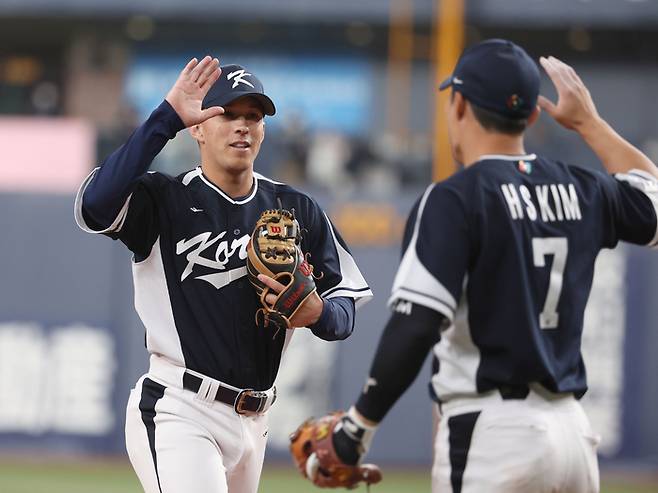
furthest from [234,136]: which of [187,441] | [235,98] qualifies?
[187,441]

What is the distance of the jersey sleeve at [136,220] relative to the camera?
4512 mm

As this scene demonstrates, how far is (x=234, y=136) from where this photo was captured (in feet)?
16.1

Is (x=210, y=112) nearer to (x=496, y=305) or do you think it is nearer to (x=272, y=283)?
(x=272, y=283)

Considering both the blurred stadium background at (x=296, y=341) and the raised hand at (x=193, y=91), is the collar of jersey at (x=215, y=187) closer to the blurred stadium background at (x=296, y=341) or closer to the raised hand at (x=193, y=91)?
the raised hand at (x=193, y=91)

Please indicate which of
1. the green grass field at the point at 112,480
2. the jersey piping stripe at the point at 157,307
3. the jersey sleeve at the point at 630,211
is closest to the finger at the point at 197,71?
the jersey piping stripe at the point at 157,307

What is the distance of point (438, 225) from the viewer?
3.57 meters

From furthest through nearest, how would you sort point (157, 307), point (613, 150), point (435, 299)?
point (157, 307)
point (613, 150)
point (435, 299)

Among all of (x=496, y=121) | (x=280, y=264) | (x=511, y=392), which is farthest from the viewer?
(x=280, y=264)

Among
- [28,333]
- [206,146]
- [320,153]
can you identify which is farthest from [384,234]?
[206,146]

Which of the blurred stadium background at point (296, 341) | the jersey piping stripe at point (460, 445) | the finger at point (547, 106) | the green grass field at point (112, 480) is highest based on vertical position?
the finger at point (547, 106)

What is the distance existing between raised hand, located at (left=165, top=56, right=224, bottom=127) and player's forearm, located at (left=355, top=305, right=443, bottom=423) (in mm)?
1321

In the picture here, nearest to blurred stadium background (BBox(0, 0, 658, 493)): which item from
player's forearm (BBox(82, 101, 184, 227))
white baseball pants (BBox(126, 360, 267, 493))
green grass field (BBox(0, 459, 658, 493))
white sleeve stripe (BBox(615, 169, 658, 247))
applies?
green grass field (BBox(0, 459, 658, 493))

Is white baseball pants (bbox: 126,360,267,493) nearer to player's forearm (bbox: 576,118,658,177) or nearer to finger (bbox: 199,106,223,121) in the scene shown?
finger (bbox: 199,106,223,121)

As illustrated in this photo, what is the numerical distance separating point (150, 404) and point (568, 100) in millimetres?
1887
